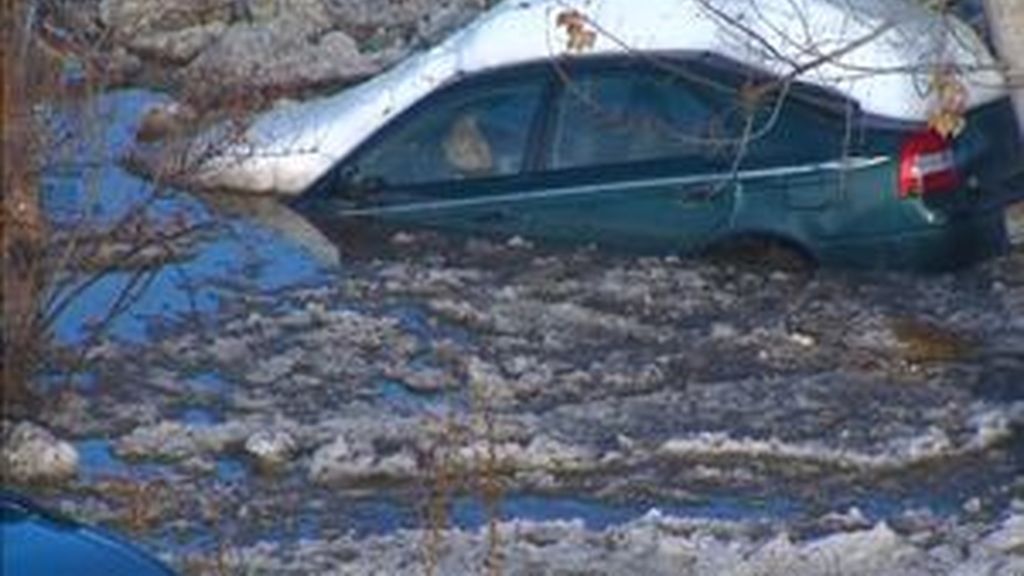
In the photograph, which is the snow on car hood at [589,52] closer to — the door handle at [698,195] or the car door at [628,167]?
the car door at [628,167]

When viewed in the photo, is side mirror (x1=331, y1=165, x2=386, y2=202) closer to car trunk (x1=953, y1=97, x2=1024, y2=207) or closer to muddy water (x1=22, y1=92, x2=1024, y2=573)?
muddy water (x1=22, y1=92, x2=1024, y2=573)

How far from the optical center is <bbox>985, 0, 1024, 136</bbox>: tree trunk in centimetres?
853

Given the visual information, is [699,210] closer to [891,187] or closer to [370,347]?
[891,187]

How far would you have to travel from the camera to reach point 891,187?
13.9 meters

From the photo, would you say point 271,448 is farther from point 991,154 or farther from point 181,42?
point 181,42

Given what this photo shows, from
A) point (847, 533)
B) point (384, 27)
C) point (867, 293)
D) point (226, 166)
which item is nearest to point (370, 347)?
point (226, 166)

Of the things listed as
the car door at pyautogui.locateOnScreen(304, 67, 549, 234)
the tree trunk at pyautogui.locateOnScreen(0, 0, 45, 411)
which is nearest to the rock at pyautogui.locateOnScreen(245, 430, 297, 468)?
the tree trunk at pyautogui.locateOnScreen(0, 0, 45, 411)

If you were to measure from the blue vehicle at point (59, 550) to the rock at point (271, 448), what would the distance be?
511cm

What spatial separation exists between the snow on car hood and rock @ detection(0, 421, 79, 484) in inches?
45.4

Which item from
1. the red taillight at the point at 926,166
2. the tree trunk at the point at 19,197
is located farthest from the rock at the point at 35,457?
the red taillight at the point at 926,166

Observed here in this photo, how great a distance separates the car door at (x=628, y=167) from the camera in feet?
45.7

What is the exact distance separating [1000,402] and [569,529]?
8.83ft

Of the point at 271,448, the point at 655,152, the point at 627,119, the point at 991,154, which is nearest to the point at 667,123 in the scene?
the point at 627,119

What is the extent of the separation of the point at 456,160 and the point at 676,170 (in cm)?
110
